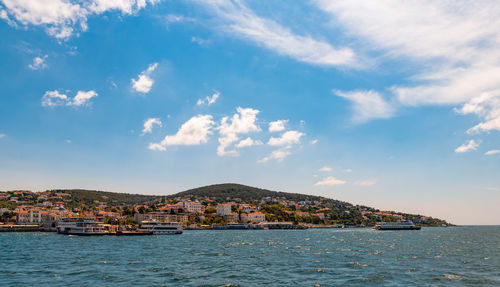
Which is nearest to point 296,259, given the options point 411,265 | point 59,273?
point 411,265

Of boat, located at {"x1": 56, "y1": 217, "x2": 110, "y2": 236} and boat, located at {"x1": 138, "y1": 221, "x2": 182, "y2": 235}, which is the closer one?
boat, located at {"x1": 56, "y1": 217, "x2": 110, "y2": 236}

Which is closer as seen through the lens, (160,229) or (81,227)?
(81,227)

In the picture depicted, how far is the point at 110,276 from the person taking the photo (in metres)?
36.0

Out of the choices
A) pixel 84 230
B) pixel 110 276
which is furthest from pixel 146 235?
pixel 110 276

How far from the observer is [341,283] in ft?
106

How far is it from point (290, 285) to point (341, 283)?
15.8 ft

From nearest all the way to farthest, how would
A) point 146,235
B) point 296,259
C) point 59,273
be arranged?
point 59,273
point 296,259
point 146,235

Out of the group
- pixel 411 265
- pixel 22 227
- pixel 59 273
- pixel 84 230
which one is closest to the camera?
pixel 59 273

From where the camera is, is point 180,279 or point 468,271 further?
point 468,271

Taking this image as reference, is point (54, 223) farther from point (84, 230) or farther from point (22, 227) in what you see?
point (84, 230)

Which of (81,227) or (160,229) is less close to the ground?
(81,227)

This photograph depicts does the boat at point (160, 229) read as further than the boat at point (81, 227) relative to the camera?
Yes

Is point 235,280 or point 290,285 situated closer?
point 290,285

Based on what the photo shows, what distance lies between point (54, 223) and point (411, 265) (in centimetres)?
17533
